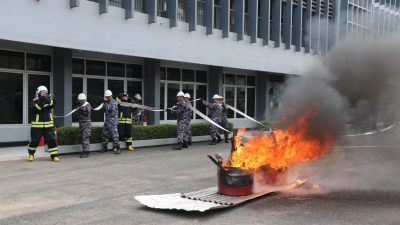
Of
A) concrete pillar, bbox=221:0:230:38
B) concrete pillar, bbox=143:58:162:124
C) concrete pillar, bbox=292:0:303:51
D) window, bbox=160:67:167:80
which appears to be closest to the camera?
concrete pillar, bbox=143:58:162:124

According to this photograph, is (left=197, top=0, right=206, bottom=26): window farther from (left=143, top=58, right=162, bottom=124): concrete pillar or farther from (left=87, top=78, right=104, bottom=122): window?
(left=87, top=78, right=104, bottom=122): window

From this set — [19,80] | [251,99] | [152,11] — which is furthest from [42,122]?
[251,99]

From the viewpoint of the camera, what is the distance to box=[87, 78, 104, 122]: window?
1731 centimetres

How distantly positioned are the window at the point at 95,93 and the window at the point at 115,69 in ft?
1.75

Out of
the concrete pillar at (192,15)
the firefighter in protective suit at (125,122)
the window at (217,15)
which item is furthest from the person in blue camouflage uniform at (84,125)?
the window at (217,15)

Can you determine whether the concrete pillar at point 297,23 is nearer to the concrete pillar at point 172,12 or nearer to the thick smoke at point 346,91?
the concrete pillar at point 172,12

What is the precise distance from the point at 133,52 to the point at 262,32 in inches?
354

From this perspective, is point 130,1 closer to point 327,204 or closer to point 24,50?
point 24,50

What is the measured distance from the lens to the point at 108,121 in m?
13.8

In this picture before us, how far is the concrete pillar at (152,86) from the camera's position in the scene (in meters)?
18.7

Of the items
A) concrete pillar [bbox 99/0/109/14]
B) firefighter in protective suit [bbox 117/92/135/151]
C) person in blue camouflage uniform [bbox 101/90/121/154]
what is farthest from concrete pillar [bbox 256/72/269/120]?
person in blue camouflage uniform [bbox 101/90/121/154]

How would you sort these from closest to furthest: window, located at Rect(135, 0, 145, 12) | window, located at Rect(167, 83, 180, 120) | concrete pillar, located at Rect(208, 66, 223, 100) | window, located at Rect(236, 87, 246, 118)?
1. window, located at Rect(135, 0, 145, 12)
2. window, located at Rect(167, 83, 180, 120)
3. concrete pillar, located at Rect(208, 66, 223, 100)
4. window, located at Rect(236, 87, 246, 118)

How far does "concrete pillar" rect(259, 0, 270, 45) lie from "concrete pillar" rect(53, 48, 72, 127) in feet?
36.2

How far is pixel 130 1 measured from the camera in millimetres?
16250
